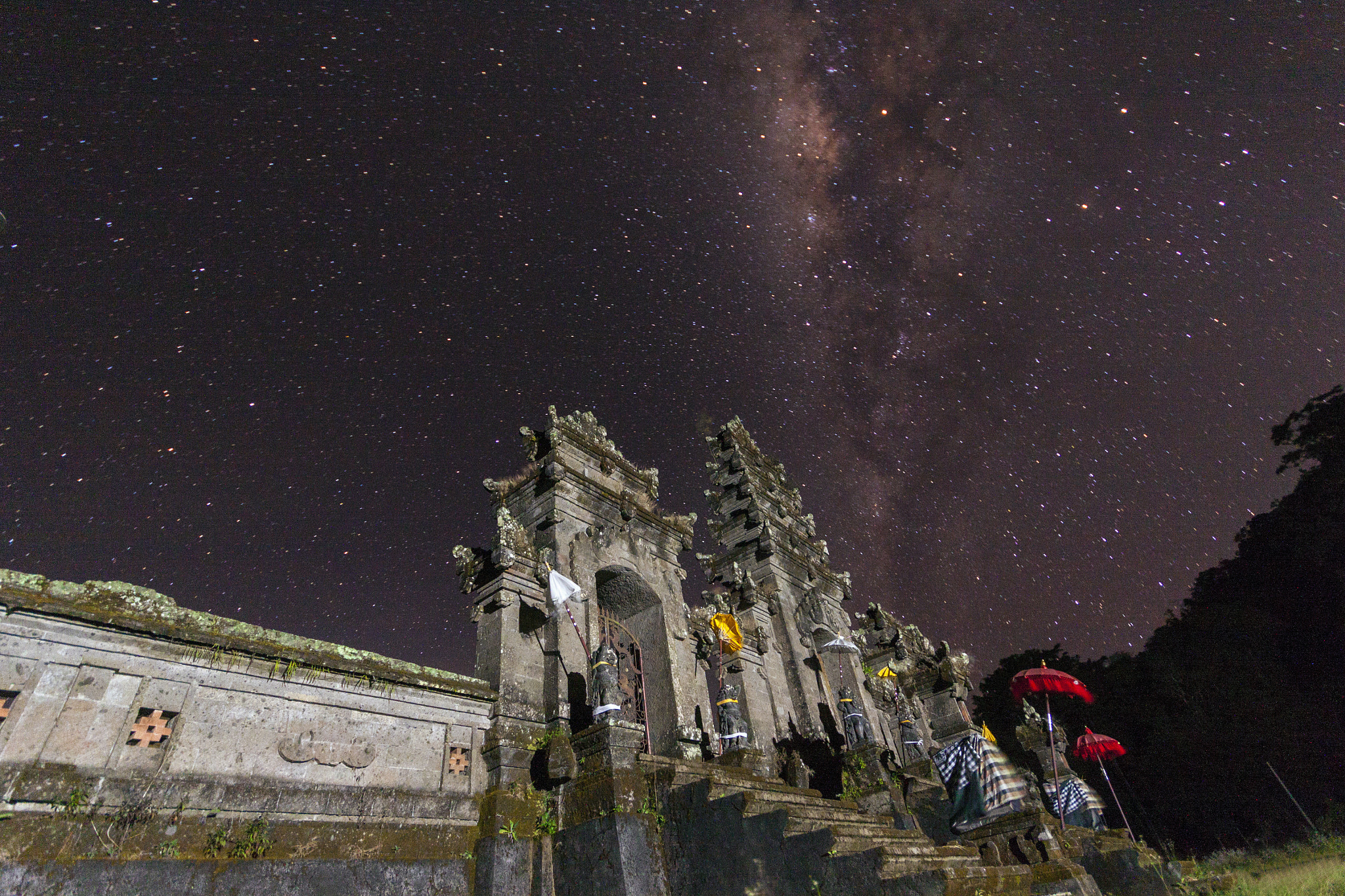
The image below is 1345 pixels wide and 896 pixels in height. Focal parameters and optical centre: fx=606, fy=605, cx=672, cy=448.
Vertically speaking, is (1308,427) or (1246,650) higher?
(1308,427)

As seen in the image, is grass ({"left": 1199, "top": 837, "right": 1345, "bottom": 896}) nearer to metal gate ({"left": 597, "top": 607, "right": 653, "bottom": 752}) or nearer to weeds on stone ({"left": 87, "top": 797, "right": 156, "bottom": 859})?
metal gate ({"left": 597, "top": 607, "right": 653, "bottom": 752})

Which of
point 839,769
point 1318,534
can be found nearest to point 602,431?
point 839,769

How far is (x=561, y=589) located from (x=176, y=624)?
6488 millimetres

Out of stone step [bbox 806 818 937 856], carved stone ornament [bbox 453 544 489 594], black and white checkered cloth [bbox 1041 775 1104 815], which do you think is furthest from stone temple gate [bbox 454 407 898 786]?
black and white checkered cloth [bbox 1041 775 1104 815]

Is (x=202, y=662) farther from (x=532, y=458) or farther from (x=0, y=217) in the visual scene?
(x=532, y=458)

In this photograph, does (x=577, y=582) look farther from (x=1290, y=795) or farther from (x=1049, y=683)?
(x=1290, y=795)

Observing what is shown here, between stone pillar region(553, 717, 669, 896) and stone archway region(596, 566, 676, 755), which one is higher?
stone archway region(596, 566, 676, 755)

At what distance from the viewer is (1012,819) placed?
12.0 metres

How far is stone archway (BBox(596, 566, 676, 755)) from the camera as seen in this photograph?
15016mm

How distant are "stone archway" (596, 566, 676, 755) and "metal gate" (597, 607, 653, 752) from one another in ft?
0.33

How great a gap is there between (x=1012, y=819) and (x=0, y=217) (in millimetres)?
18012

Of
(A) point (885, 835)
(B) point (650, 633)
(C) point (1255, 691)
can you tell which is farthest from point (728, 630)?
(C) point (1255, 691)

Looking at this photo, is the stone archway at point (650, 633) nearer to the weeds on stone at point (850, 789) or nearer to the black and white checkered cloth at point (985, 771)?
the weeds on stone at point (850, 789)

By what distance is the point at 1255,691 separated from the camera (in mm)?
34594
